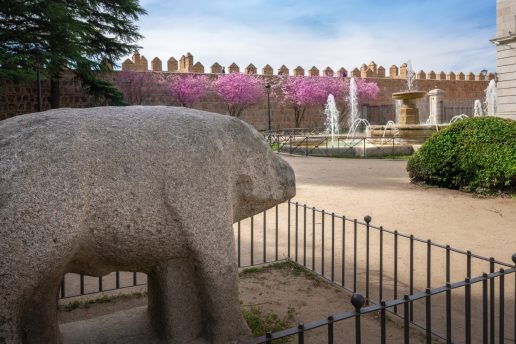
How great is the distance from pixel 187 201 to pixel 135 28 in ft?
73.8

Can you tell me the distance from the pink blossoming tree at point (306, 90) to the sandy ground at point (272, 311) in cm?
3206

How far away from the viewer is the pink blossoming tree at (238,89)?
3412cm

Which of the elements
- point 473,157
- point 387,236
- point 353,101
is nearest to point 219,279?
point 387,236

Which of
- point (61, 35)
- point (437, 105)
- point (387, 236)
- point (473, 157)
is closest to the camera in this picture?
point (387, 236)

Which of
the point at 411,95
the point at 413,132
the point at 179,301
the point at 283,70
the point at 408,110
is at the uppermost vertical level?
the point at 283,70

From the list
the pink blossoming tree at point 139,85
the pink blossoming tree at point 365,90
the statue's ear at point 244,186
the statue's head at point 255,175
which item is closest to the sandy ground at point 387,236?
the statue's head at point 255,175

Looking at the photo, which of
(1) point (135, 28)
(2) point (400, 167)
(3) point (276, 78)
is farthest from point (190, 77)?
(2) point (400, 167)

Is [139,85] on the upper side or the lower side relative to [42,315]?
upper

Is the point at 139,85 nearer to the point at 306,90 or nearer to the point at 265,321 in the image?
the point at 306,90

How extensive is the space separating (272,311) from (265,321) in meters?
0.27

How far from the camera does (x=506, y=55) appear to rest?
1944 centimetres

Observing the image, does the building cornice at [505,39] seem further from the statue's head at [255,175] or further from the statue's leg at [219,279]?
the statue's leg at [219,279]

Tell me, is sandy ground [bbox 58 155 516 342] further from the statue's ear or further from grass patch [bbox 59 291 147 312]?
the statue's ear

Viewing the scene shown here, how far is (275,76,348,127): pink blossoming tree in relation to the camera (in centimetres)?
3622
